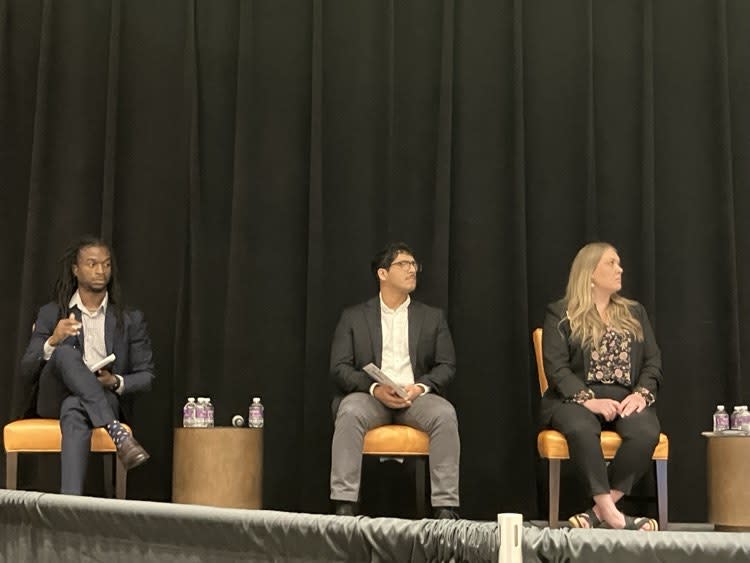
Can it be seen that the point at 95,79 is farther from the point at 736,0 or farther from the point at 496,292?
the point at 736,0

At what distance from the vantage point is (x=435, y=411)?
3.93 meters

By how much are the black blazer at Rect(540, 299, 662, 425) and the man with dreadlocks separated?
5.18ft

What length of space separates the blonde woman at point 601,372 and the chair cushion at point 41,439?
5.60 ft

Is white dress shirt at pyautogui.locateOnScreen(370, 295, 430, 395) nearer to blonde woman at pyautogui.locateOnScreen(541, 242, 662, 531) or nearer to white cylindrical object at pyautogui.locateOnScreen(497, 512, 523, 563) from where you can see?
blonde woman at pyautogui.locateOnScreen(541, 242, 662, 531)

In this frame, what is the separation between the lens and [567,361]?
13.4 feet

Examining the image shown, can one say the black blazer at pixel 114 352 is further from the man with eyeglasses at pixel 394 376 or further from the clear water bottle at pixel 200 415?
the man with eyeglasses at pixel 394 376

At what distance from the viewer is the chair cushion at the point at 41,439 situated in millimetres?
3975

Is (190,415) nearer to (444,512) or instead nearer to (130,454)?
(130,454)

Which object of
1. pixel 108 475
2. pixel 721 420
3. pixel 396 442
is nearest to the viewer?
pixel 396 442

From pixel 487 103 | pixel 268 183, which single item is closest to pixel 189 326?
pixel 268 183

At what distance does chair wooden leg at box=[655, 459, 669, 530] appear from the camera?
3873 millimetres

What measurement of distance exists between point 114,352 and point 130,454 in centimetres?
59

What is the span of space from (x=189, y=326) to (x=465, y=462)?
1.42 metres

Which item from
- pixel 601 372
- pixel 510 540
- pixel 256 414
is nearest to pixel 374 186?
pixel 256 414
